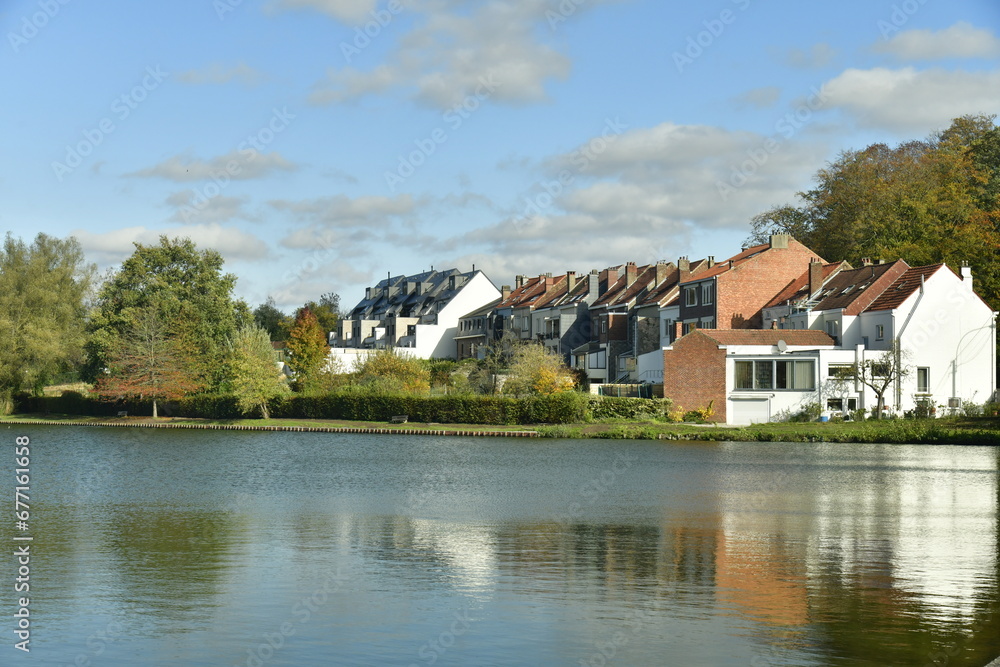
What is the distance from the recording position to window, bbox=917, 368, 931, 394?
5722 centimetres

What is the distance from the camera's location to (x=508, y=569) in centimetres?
1584

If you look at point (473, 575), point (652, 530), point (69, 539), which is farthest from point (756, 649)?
point (69, 539)

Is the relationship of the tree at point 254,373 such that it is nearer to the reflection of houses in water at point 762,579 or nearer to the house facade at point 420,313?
the house facade at point 420,313

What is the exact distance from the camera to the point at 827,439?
4891cm

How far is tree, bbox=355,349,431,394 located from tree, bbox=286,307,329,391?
395 cm

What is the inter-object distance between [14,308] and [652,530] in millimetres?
64462

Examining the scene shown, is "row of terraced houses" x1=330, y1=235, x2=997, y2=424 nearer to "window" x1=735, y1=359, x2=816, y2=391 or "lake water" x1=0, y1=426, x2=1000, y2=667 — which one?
"window" x1=735, y1=359, x2=816, y2=391

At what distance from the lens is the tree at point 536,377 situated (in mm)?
63219

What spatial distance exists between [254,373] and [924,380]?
40.8 m

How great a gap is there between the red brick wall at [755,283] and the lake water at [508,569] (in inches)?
1388

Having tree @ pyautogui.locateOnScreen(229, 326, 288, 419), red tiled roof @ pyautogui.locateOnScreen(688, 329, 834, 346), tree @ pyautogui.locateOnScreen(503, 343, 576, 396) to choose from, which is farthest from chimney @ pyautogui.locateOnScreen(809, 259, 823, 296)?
tree @ pyautogui.locateOnScreen(229, 326, 288, 419)

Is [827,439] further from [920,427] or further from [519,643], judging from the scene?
[519,643]

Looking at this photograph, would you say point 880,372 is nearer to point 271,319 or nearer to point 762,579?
point 762,579

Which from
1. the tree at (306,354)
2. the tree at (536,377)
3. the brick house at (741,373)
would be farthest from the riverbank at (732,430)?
the tree at (306,354)
